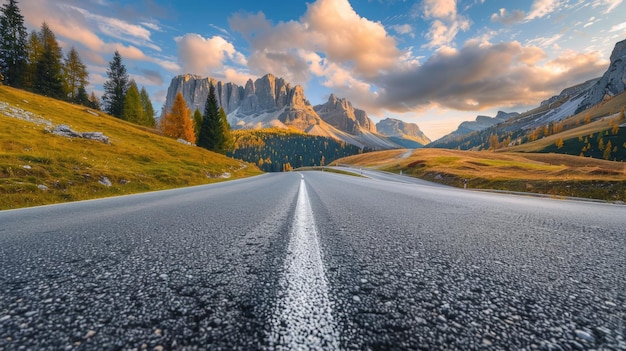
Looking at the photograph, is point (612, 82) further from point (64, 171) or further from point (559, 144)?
point (64, 171)

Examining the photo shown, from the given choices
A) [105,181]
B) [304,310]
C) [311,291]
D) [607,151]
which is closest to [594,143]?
[607,151]

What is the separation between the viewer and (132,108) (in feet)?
182

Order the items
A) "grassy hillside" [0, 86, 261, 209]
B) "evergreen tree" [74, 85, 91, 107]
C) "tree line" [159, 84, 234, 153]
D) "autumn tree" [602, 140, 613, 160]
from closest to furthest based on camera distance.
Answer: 1. "grassy hillside" [0, 86, 261, 209]
2. "tree line" [159, 84, 234, 153]
3. "evergreen tree" [74, 85, 91, 107]
4. "autumn tree" [602, 140, 613, 160]

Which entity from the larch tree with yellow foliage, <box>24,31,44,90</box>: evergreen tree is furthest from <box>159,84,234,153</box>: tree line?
<box>24,31,44,90</box>: evergreen tree

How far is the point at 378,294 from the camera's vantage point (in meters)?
1.46

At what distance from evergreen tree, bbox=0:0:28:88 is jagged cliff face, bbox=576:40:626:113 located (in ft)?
981

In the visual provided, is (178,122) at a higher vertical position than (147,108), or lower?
lower

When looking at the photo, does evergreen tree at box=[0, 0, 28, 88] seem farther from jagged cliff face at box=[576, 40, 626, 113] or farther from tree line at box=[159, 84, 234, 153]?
jagged cliff face at box=[576, 40, 626, 113]

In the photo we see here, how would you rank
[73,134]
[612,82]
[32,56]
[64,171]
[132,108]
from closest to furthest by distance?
[64,171], [73,134], [32,56], [132,108], [612,82]

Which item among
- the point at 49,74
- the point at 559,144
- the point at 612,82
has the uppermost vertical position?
the point at 612,82

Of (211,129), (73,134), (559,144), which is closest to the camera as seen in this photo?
(73,134)

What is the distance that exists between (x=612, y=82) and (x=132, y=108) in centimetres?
29188

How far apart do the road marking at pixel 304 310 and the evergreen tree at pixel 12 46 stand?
230 feet

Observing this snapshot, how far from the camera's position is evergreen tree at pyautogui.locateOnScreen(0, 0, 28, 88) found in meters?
45.2
